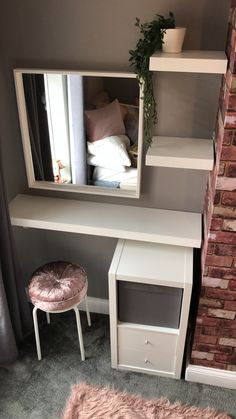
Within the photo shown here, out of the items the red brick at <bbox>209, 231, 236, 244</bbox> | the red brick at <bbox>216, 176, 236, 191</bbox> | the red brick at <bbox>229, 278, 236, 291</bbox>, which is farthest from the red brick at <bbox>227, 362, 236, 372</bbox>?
the red brick at <bbox>216, 176, 236, 191</bbox>

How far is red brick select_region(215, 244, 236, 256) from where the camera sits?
1.53m

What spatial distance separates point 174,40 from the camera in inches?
54.7

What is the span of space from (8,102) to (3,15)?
0.37 meters

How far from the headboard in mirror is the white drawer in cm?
67

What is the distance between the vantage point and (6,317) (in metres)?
1.82

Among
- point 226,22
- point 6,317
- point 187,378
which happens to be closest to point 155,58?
point 226,22

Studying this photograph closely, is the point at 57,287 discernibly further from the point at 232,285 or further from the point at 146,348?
the point at 232,285

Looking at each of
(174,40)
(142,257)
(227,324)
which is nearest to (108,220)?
(142,257)

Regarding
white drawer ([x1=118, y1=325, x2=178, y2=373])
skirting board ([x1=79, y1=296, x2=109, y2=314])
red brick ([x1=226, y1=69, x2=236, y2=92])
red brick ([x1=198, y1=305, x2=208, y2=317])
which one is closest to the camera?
red brick ([x1=226, y1=69, x2=236, y2=92])

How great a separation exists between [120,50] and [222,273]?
3.39ft

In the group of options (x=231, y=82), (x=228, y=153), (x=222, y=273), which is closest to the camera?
(x=231, y=82)

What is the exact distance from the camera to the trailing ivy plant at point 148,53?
4.67 ft

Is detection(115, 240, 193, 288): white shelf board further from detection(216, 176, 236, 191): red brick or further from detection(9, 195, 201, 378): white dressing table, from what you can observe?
detection(216, 176, 236, 191): red brick

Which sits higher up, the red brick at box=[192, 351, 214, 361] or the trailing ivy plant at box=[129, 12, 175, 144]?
the trailing ivy plant at box=[129, 12, 175, 144]
